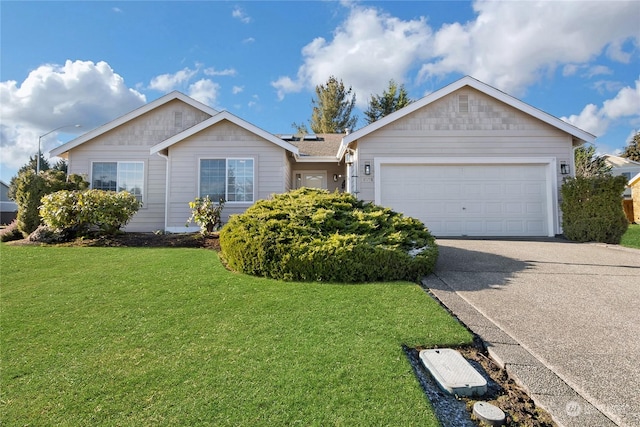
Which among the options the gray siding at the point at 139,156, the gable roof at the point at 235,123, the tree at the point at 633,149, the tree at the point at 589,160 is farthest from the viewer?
the tree at the point at 633,149

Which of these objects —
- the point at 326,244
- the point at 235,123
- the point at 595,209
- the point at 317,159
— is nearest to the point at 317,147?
the point at 317,159

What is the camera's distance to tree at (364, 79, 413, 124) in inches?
1121

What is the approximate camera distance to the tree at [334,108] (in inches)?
1223

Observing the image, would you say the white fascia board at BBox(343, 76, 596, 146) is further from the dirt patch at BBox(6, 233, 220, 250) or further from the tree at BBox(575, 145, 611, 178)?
the tree at BBox(575, 145, 611, 178)

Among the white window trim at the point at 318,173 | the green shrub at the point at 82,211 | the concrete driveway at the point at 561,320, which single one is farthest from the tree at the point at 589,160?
the green shrub at the point at 82,211

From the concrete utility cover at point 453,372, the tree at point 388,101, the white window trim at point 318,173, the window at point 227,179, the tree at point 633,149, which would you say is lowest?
the concrete utility cover at point 453,372

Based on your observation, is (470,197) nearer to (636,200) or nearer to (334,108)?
(636,200)

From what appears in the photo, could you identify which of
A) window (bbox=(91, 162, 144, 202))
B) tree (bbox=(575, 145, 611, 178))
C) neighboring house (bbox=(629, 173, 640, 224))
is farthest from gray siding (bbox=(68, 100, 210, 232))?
neighboring house (bbox=(629, 173, 640, 224))

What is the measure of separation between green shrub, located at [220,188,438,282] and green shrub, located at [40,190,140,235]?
5031mm

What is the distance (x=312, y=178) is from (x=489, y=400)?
42.2 feet

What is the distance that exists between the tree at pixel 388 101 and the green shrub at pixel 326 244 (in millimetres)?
23942

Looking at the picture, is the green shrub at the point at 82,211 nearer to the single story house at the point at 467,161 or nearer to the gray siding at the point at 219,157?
the gray siding at the point at 219,157

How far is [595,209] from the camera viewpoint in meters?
9.12

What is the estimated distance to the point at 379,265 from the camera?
16.8 ft
